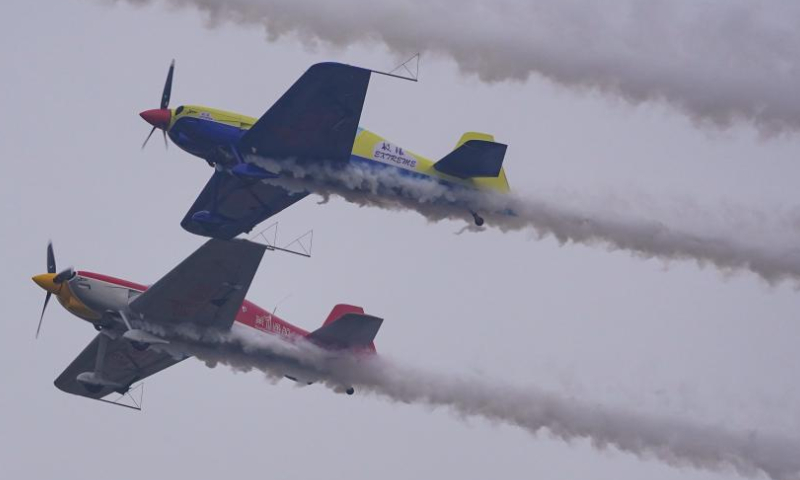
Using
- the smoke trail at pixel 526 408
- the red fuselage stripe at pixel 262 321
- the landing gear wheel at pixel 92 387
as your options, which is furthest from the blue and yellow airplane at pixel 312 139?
the landing gear wheel at pixel 92 387

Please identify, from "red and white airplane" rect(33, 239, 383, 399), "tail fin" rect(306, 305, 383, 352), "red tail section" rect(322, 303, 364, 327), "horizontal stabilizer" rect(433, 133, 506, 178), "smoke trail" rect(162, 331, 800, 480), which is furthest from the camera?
"red tail section" rect(322, 303, 364, 327)

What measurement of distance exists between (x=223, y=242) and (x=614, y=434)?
35.7ft

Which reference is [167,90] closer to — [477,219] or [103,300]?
[103,300]

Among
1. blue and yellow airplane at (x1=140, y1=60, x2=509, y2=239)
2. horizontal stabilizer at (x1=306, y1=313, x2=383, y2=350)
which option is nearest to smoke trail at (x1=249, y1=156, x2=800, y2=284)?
blue and yellow airplane at (x1=140, y1=60, x2=509, y2=239)

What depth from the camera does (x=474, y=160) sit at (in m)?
42.1

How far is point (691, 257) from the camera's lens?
43.9 metres

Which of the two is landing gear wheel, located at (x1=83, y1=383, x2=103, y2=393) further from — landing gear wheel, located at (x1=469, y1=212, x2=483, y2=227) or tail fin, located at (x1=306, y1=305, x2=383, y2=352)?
landing gear wheel, located at (x1=469, y1=212, x2=483, y2=227)

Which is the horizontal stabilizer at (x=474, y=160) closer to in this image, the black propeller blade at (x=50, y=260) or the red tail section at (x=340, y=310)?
the red tail section at (x=340, y=310)

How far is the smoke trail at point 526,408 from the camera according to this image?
140ft

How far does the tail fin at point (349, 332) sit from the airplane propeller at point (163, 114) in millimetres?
6136

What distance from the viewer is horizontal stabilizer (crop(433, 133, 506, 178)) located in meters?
41.6

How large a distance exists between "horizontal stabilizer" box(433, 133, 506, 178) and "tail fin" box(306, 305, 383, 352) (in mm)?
4215

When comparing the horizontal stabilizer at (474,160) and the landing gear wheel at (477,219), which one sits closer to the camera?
the horizontal stabilizer at (474,160)

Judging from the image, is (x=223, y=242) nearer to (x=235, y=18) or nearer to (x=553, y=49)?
(x=235, y=18)
